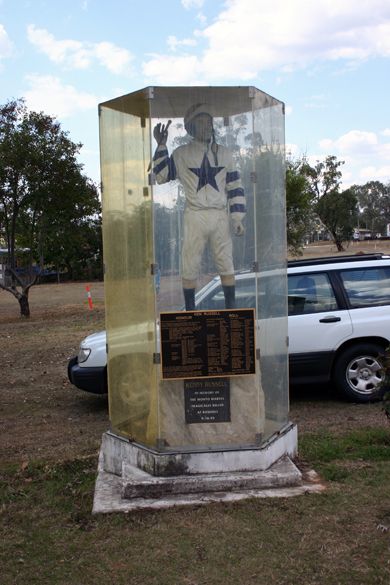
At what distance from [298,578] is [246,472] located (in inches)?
54.9

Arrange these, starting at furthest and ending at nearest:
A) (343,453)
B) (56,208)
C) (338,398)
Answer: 1. (56,208)
2. (338,398)
3. (343,453)

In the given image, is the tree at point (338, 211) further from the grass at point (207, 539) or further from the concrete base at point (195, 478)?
the grass at point (207, 539)

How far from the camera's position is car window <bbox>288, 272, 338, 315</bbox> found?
7.94m

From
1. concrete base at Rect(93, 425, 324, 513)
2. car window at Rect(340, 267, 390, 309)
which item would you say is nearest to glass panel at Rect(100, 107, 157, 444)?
concrete base at Rect(93, 425, 324, 513)

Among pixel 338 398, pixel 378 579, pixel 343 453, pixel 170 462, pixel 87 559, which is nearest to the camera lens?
pixel 378 579

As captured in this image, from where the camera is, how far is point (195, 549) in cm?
396

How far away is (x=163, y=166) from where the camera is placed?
16.3ft

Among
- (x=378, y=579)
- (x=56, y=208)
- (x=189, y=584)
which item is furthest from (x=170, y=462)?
(x=56, y=208)

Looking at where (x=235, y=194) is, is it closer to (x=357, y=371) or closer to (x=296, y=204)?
(x=357, y=371)

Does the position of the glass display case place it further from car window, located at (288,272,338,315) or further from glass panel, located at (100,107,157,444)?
car window, located at (288,272,338,315)

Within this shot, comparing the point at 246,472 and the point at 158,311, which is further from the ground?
the point at 158,311

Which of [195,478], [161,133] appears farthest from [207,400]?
[161,133]

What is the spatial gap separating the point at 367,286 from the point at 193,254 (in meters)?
3.65

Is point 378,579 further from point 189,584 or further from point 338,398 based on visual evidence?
point 338,398
